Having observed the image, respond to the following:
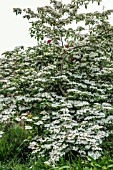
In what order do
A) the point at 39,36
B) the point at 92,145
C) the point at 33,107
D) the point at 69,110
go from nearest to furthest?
the point at 92,145 → the point at 69,110 → the point at 33,107 → the point at 39,36

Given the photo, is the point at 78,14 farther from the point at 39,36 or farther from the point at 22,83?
the point at 22,83

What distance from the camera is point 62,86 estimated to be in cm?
932

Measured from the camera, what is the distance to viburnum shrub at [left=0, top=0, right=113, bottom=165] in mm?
7223

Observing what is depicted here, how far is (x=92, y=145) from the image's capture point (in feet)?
22.4

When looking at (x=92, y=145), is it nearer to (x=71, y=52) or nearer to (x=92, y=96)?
(x=92, y=96)

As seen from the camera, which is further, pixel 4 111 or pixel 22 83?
pixel 22 83

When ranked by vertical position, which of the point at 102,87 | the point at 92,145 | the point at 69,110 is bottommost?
the point at 92,145

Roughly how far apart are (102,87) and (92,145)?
9.32 ft

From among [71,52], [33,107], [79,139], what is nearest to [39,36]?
[71,52]

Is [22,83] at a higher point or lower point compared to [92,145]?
higher

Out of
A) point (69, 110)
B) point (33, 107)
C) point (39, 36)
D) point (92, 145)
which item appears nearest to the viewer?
point (92, 145)

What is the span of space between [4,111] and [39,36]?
7.73 feet

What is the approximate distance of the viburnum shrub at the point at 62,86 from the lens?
23.7ft

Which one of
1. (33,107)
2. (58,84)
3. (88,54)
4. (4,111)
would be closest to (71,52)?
(88,54)
